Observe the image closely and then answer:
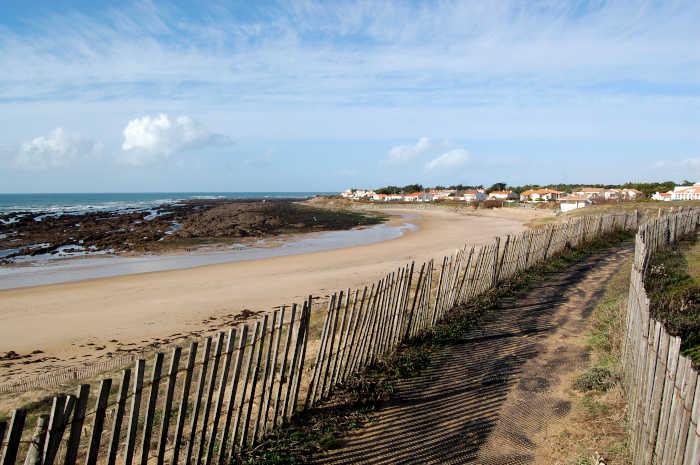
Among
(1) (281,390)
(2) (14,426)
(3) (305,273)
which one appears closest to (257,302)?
(3) (305,273)

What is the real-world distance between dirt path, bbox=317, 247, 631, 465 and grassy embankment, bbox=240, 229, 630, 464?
167 mm

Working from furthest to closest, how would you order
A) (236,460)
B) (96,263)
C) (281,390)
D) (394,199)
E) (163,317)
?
(394,199) < (96,263) < (163,317) < (281,390) < (236,460)

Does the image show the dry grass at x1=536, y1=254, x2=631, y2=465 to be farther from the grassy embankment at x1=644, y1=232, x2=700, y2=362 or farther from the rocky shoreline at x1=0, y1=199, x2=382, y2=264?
the rocky shoreline at x1=0, y1=199, x2=382, y2=264

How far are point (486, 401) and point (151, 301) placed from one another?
12.3m

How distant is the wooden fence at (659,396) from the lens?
329 cm

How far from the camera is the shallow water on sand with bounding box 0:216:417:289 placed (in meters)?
21.3

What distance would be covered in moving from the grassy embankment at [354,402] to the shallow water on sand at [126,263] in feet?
56.6

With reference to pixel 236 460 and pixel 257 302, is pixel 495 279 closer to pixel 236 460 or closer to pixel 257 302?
pixel 257 302

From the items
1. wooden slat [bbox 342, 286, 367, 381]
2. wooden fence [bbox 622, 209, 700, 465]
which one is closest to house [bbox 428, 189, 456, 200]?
wooden slat [bbox 342, 286, 367, 381]

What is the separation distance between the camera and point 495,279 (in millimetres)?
12398

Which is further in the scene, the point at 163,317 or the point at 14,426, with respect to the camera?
the point at 163,317

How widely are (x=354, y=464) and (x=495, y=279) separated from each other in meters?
8.32

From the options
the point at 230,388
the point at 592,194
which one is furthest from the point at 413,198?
the point at 230,388

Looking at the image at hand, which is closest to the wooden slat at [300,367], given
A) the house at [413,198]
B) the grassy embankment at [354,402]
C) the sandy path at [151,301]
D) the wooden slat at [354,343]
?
the grassy embankment at [354,402]
